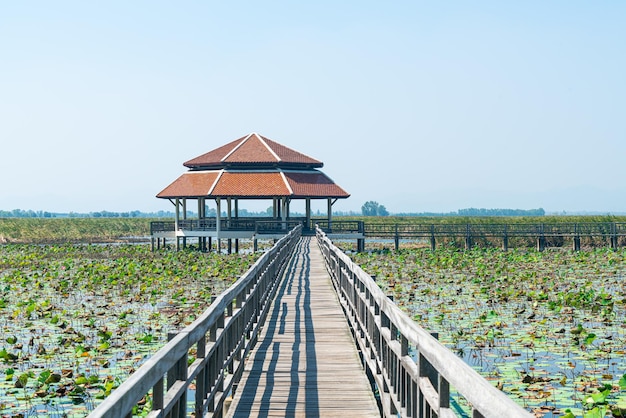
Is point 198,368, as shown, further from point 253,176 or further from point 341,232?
point 253,176

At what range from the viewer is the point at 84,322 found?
14.9m

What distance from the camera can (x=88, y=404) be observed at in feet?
27.7

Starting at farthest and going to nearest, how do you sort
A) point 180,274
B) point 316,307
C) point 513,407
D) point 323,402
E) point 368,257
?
1. point 368,257
2. point 180,274
3. point 316,307
4. point 323,402
5. point 513,407

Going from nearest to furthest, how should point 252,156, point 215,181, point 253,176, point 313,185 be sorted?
1. point 215,181
2. point 253,176
3. point 313,185
4. point 252,156

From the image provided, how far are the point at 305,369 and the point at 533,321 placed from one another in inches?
303

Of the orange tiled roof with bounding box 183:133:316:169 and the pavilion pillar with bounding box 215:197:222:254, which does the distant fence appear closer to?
the orange tiled roof with bounding box 183:133:316:169

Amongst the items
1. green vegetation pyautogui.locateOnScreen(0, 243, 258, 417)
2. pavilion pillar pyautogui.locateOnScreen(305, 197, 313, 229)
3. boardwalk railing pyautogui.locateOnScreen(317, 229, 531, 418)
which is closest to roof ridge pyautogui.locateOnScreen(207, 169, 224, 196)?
pavilion pillar pyautogui.locateOnScreen(305, 197, 313, 229)

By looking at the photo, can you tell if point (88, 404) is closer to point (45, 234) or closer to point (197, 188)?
point (197, 188)

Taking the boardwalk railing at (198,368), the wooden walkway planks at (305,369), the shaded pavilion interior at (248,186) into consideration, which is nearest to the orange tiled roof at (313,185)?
the shaded pavilion interior at (248,186)

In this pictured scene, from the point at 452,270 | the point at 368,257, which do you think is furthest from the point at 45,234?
the point at 452,270

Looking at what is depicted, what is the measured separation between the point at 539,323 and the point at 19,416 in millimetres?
9711

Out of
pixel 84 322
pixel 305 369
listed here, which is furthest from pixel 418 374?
pixel 84 322

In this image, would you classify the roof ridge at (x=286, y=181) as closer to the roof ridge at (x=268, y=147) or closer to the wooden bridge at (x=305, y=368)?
the roof ridge at (x=268, y=147)

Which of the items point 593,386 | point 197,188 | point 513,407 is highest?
point 197,188
